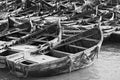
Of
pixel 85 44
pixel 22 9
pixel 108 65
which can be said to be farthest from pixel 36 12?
pixel 108 65

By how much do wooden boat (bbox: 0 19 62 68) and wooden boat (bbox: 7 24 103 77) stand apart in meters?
0.35

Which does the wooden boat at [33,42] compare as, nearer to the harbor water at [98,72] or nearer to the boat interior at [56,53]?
the boat interior at [56,53]

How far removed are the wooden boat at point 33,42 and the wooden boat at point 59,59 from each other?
13.6 inches

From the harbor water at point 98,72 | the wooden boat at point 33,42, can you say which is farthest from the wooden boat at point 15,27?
the harbor water at point 98,72

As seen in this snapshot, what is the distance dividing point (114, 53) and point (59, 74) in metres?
4.28

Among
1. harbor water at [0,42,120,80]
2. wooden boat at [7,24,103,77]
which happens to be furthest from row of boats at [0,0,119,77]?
harbor water at [0,42,120,80]

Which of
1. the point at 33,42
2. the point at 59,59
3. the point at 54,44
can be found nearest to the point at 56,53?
the point at 54,44

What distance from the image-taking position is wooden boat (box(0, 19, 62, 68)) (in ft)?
36.7

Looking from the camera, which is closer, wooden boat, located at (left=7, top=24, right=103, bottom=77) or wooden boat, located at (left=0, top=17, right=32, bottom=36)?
wooden boat, located at (left=7, top=24, right=103, bottom=77)

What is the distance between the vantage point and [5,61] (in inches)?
404

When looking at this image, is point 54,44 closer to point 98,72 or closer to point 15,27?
point 98,72

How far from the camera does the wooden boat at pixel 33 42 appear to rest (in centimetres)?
1120

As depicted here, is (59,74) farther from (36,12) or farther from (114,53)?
(36,12)

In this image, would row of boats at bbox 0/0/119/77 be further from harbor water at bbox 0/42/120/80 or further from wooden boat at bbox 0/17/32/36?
harbor water at bbox 0/42/120/80
